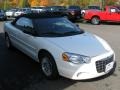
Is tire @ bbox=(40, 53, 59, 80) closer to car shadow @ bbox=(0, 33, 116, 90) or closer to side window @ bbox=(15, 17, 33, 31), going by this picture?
car shadow @ bbox=(0, 33, 116, 90)

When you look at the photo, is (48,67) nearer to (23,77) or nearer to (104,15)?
(23,77)

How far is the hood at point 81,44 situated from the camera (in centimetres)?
618

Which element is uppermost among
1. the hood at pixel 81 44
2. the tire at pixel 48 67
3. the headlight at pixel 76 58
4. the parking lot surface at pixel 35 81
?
the hood at pixel 81 44

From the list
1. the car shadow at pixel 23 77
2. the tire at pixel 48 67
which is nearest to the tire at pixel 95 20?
the car shadow at pixel 23 77

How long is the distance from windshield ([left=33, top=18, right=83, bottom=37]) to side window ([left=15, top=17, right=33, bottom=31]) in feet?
0.70

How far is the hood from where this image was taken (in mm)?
6177

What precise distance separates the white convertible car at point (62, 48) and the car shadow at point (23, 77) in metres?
0.23

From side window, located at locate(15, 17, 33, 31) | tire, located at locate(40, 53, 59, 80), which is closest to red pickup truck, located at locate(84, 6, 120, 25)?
side window, located at locate(15, 17, 33, 31)

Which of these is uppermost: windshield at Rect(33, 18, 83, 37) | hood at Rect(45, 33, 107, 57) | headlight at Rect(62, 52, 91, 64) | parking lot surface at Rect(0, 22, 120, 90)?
windshield at Rect(33, 18, 83, 37)

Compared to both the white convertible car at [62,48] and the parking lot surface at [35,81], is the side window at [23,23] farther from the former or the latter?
the parking lot surface at [35,81]

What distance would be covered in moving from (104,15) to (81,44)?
633 inches

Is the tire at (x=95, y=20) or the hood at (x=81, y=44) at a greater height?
the hood at (x=81, y=44)

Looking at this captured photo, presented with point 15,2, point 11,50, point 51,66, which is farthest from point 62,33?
point 15,2

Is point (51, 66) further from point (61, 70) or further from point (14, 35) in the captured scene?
point (14, 35)
